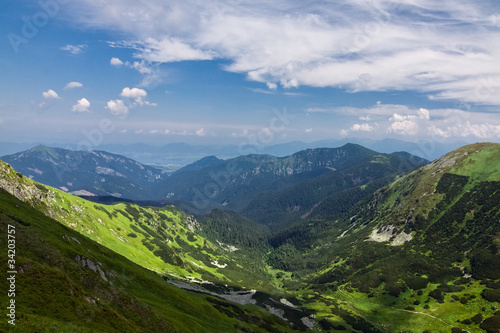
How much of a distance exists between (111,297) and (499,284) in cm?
23123

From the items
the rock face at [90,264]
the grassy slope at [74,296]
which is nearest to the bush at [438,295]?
the grassy slope at [74,296]

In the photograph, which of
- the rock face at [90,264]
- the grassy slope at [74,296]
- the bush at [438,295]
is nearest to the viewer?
the grassy slope at [74,296]

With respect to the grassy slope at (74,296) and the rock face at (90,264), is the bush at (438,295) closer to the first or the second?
the grassy slope at (74,296)

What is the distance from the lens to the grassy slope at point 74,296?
A: 135ft

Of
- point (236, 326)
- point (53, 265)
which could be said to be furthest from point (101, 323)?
point (236, 326)

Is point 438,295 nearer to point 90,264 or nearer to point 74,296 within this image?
point 90,264

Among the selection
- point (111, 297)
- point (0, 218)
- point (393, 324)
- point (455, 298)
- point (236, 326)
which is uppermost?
point (0, 218)

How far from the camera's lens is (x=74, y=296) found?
159 ft

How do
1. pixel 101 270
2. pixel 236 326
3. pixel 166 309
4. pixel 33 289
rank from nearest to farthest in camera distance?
pixel 33 289 < pixel 101 270 < pixel 166 309 < pixel 236 326

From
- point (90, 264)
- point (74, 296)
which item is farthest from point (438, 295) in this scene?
point (74, 296)

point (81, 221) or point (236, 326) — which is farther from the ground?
point (81, 221)

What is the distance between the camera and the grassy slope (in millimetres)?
41219

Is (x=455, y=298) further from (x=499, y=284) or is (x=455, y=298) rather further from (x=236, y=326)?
(x=236, y=326)

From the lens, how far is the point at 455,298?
181250mm
